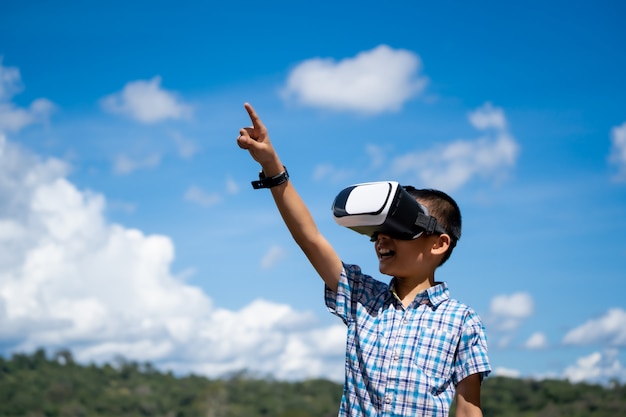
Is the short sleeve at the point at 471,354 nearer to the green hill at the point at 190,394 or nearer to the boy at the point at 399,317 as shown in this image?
the boy at the point at 399,317

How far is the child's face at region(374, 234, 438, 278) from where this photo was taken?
3646mm

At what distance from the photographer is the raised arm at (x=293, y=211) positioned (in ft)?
11.7

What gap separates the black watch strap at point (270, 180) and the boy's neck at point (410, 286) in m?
0.61

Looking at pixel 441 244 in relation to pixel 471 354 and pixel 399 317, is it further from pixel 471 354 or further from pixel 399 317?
pixel 471 354

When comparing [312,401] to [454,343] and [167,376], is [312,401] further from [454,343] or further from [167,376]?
[454,343]

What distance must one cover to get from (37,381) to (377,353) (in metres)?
116

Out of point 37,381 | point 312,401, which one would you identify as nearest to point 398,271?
point 312,401

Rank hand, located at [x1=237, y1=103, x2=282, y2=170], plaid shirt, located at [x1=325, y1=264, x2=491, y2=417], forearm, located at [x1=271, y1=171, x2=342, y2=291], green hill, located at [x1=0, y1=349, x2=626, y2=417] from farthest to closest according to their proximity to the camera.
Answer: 1. green hill, located at [x1=0, y1=349, x2=626, y2=417]
2. forearm, located at [x1=271, y1=171, x2=342, y2=291]
3. hand, located at [x1=237, y1=103, x2=282, y2=170]
4. plaid shirt, located at [x1=325, y1=264, x2=491, y2=417]

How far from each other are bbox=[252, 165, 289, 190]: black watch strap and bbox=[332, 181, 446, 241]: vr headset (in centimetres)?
23

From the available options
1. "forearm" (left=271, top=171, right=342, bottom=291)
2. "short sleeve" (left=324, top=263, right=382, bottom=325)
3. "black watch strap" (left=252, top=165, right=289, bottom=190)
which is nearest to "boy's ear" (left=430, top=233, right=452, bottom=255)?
"short sleeve" (left=324, top=263, right=382, bottom=325)

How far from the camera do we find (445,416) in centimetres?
345

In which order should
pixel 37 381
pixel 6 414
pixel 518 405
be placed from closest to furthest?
pixel 518 405 → pixel 6 414 → pixel 37 381

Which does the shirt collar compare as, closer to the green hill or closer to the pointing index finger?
the pointing index finger

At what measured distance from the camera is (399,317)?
11.7 feet
